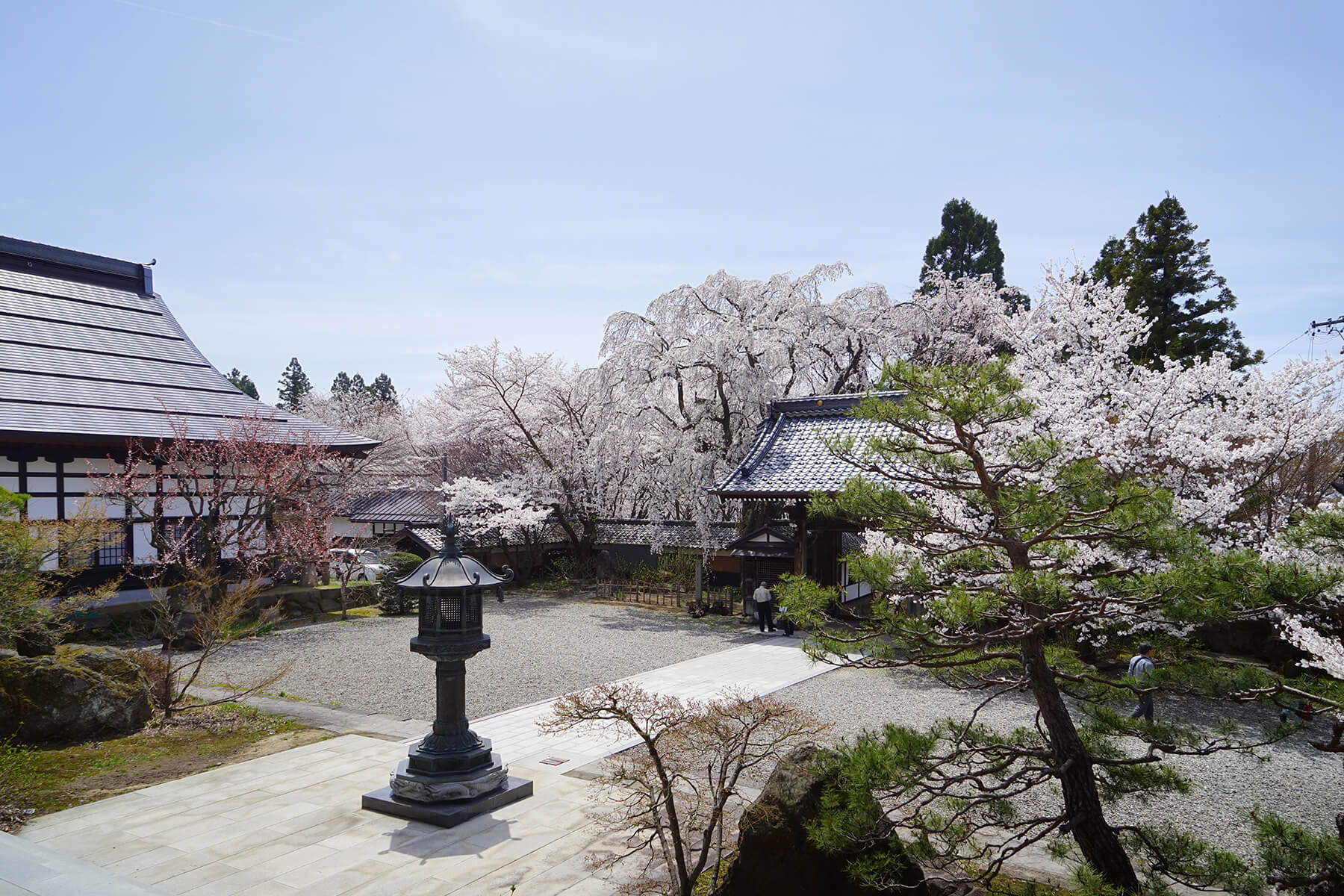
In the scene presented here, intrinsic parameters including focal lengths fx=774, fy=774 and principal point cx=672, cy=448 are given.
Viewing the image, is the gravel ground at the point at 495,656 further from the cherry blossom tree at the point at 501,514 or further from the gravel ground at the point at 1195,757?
the gravel ground at the point at 1195,757

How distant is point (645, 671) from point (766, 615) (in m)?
4.58

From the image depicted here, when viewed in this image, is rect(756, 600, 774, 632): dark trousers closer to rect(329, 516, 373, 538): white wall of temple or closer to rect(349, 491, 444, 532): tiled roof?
rect(349, 491, 444, 532): tiled roof

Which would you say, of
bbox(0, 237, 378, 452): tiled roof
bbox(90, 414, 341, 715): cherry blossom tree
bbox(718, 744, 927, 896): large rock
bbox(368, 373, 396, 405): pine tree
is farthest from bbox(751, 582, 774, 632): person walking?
bbox(368, 373, 396, 405): pine tree

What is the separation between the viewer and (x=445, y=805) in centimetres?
687

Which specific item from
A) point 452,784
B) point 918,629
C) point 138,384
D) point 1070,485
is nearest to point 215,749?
point 452,784

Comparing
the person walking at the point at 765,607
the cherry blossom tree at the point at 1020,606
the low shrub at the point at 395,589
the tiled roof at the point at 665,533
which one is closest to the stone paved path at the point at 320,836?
the cherry blossom tree at the point at 1020,606

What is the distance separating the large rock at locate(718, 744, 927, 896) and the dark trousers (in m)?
12.0

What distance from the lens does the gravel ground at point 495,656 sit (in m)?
11.6

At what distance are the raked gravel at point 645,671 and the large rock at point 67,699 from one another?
8.14 feet

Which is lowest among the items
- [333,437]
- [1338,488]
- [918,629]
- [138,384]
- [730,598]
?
[730,598]

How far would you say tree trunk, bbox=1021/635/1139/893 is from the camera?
4.57 meters

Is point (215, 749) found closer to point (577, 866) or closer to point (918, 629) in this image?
point (577, 866)

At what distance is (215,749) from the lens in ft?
28.9

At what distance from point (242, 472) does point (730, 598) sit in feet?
39.0
